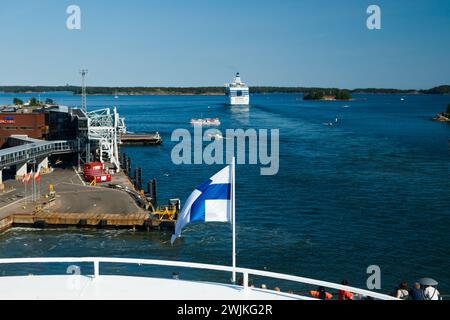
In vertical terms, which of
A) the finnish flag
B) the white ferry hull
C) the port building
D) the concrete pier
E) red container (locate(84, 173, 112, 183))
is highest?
the white ferry hull

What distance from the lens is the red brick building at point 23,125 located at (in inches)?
2098

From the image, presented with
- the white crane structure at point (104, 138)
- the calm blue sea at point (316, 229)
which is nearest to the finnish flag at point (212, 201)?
the calm blue sea at point (316, 229)

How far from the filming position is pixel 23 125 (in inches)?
2110

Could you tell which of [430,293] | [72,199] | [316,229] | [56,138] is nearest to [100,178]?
[72,199]

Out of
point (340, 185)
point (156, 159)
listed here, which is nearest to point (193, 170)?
point (156, 159)

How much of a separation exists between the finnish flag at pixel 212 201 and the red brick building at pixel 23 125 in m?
46.4

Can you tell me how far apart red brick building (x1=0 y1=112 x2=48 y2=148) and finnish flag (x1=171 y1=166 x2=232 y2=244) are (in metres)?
46.4

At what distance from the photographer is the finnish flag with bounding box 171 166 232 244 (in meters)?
10.2

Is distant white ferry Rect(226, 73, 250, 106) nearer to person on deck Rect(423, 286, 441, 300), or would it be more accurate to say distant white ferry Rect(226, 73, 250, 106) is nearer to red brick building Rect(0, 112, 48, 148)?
red brick building Rect(0, 112, 48, 148)

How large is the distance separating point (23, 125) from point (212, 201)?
47298 mm

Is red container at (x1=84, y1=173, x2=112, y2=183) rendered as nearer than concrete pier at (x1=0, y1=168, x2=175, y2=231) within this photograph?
No

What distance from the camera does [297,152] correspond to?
65938 mm

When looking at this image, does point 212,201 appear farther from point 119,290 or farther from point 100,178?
point 100,178

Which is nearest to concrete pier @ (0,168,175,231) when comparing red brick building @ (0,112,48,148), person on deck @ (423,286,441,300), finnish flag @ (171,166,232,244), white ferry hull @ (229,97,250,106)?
red brick building @ (0,112,48,148)
